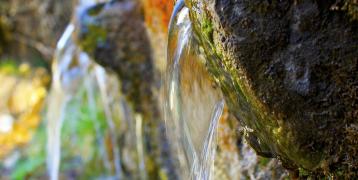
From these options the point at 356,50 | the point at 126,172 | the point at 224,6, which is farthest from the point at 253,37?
the point at 126,172

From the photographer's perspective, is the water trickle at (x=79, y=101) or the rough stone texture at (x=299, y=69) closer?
the rough stone texture at (x=299, y=69)

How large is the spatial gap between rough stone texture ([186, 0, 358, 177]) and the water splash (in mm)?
455

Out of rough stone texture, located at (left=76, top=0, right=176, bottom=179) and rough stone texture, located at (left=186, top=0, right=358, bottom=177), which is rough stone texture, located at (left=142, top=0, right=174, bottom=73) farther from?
rough stone texture, located at (left=186, top=0, right=358, bottom=177)

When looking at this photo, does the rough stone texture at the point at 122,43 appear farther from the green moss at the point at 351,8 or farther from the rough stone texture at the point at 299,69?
the green moss at the point at 351,8

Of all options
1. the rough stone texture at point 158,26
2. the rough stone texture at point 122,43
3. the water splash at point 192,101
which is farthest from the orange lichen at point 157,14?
the water splash at point 192,101

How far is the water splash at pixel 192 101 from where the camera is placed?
1.86 meters

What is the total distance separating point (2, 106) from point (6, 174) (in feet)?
6.05

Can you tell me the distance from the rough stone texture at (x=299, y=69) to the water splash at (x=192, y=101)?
46cm

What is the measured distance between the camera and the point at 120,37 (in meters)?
3.55

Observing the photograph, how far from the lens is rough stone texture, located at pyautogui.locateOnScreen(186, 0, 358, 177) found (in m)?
1.25

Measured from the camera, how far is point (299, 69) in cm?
130

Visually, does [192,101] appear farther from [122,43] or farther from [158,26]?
[122,43]

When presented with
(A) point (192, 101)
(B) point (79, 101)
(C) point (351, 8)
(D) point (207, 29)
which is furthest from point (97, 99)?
(C) point (351, 8)

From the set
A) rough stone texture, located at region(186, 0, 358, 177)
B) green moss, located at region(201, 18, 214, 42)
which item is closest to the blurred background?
green moss, located at region(201, 18, 214, 42)
